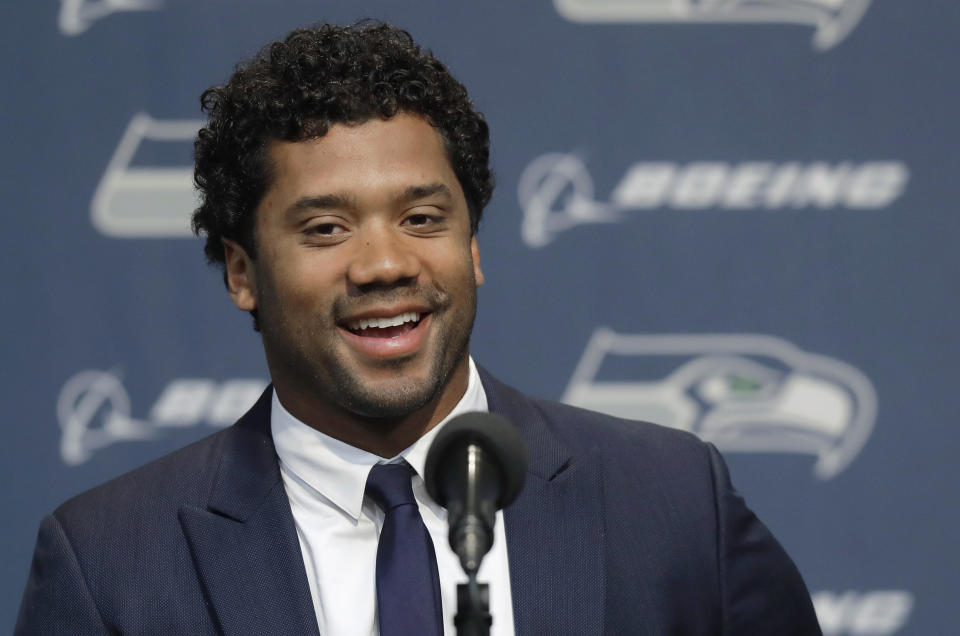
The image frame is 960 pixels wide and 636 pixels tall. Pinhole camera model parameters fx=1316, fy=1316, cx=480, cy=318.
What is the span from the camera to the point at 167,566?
2150 mm

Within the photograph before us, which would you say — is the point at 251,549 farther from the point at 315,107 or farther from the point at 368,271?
the point at 315,107

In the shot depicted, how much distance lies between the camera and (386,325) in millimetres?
2113

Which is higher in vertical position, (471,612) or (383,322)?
(383,322)

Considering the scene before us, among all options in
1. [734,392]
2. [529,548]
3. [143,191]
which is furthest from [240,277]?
[734,392]

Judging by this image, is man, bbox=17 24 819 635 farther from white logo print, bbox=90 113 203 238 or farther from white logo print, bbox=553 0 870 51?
white logo print, bbox=553 0 870 51

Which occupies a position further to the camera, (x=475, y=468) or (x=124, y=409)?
(x=124, y=409)

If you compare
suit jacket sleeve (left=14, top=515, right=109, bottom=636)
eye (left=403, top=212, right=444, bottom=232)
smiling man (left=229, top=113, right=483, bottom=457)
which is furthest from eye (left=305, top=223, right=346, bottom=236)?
suit jacket sleeve (left=14, top=515, right=109, bottom=636)

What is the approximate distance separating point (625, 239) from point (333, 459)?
1192mm

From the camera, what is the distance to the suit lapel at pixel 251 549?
2.06m

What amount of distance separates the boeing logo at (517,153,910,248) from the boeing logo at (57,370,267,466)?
2.70 ft

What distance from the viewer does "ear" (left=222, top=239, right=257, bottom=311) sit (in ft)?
7.75

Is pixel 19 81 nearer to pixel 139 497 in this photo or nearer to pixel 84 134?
pixel 84 134

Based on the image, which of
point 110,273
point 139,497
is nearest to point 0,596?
point 110,273

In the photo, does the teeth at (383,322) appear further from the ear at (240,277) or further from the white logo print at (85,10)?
the white logo print at (85,10)
